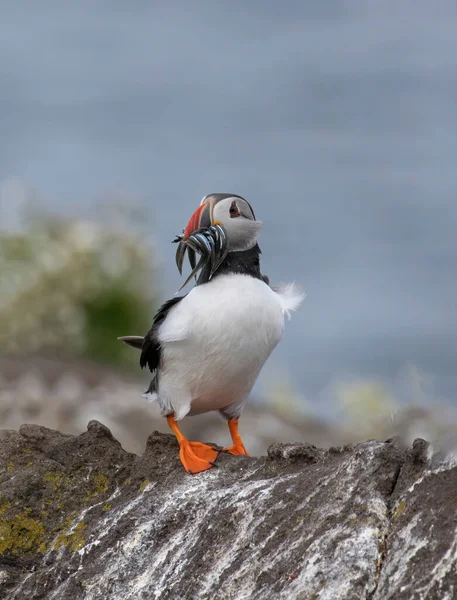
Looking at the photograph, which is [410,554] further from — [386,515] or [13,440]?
[13,440]

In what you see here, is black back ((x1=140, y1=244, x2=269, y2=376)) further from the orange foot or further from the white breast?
the orange foot

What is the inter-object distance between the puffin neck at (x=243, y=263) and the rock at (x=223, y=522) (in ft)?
3.99

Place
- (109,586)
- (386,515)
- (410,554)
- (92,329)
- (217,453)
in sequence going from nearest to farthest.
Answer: (410,554) < (386,515) < (109,586) < (217,453) < (92,329)

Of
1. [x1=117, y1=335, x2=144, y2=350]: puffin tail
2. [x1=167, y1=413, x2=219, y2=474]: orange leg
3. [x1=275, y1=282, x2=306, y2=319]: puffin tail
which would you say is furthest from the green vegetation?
[x1=167, y1=413, x2=219, y2=474]: orange leg

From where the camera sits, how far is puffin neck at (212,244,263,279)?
7562mm

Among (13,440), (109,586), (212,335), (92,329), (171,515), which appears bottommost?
(109,586)

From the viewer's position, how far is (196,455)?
Answer: 22.6 ft

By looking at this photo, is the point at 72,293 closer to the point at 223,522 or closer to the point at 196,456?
the point at 196,456

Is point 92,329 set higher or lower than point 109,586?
higher

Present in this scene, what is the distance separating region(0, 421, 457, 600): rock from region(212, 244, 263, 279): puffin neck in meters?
1.21

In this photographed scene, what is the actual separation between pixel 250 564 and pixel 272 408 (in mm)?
11884

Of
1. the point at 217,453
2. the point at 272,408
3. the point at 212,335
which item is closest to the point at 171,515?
the point at 217,453

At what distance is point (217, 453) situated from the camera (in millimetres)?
7133

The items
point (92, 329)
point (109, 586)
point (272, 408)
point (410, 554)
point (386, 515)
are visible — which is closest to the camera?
point (410, 554)
